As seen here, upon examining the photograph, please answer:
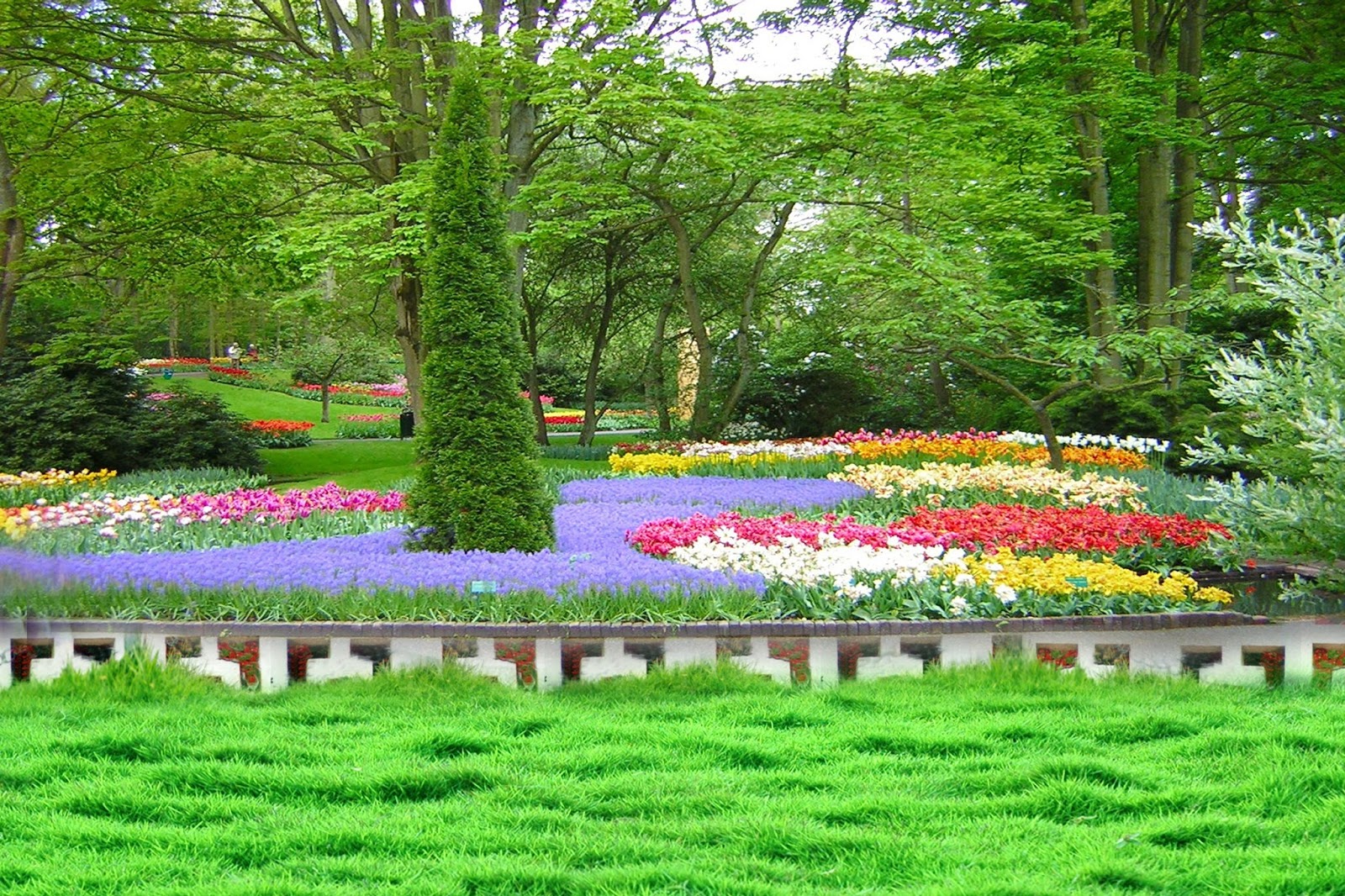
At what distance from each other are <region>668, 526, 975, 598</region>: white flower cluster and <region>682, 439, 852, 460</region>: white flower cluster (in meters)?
5.82

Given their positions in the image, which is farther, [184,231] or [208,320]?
[208,320]

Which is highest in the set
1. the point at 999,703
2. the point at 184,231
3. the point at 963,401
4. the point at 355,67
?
the point at 355,67

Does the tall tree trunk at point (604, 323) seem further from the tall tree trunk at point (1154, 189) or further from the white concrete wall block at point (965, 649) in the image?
the white concrete wall block at point (965, 649)

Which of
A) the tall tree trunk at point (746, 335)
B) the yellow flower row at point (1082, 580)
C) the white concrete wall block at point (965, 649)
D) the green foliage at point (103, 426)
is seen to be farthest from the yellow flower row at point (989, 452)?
the green foliage at point (103, 426)

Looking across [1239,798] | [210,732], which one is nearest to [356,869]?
[210,732]

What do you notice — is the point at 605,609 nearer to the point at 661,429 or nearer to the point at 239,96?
the point at 239,96

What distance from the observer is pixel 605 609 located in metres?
5.99

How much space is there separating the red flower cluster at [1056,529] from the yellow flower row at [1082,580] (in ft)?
2.96

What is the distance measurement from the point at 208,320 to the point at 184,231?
26.6 m

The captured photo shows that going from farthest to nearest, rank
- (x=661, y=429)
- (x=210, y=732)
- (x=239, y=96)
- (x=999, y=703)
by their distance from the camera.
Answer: (x=661, y=429), (x=239, y=96), (x=999, y=703), (x=210, y=732)

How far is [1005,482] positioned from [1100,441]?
154 inches

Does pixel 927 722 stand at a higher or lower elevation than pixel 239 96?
lower

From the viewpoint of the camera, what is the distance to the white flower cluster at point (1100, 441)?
42.3 ft

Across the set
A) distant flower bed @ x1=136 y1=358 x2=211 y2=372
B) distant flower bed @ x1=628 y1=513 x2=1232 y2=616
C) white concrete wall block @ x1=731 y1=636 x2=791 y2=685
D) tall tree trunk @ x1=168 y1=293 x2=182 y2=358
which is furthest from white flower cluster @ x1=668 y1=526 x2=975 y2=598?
distant flower bed @ x1=136 y1=358 x2=211 y2=372
